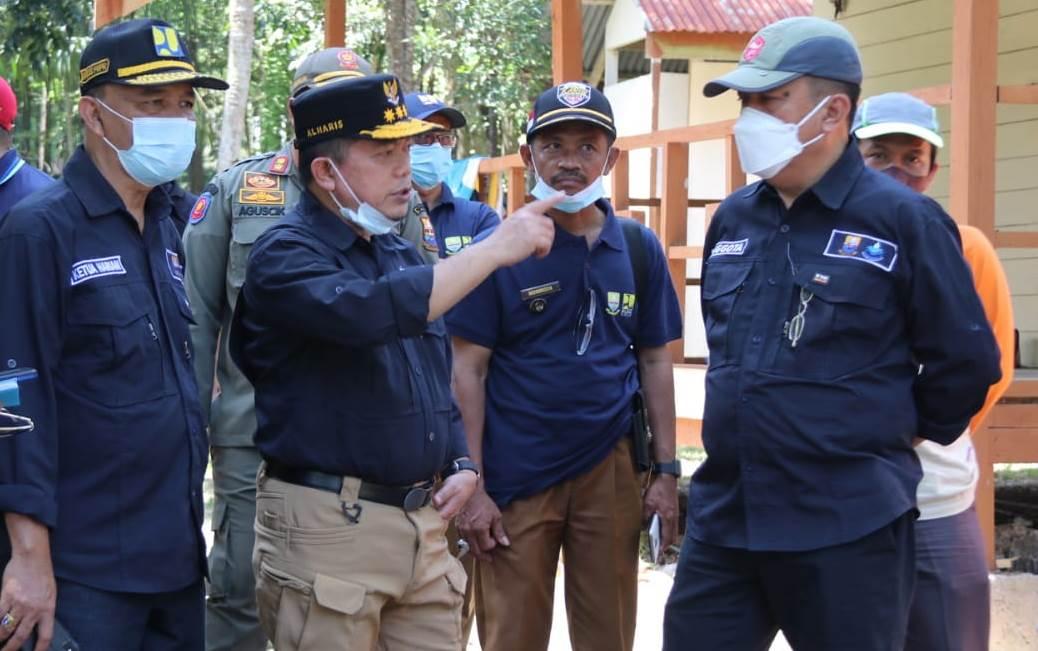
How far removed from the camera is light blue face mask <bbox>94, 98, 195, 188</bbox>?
11.1ft

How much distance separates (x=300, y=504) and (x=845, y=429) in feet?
4.34

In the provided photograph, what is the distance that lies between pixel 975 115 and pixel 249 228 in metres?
3.36

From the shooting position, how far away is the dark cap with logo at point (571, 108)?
4312mm

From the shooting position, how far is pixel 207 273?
4.29 metres

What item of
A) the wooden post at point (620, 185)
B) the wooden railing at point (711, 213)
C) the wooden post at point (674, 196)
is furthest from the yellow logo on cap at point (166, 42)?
the wooden post at point (620, 185)

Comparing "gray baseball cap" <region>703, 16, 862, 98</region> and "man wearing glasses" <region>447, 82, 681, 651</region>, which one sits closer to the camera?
"gray baseball cap" <region>703, 16, 862, 98</region>

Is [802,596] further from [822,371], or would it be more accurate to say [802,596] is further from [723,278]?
[723,278]

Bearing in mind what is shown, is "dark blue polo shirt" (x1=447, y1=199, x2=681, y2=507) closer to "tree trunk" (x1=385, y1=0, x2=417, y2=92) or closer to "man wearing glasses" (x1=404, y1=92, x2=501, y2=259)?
"man wearing glasses" (x1=404, y1=92, x2=501, y2=259)

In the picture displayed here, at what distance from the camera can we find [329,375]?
3201mm

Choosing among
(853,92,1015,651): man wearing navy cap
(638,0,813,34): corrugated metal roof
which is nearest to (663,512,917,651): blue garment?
(853,92,1015,651): man wearing navy cap

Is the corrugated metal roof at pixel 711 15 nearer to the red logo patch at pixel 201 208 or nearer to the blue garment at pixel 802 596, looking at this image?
the red logo patch at pixel 201 208

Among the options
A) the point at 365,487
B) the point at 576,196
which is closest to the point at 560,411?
the point at 576,196

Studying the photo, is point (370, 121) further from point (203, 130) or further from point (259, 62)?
point (203, 130)

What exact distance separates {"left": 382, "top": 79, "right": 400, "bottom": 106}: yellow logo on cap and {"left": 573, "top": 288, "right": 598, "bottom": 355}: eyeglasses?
1.20 metres
